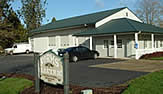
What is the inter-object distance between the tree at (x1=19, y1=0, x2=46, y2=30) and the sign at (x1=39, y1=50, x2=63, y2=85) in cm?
4643

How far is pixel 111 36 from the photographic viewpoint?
20891 millimetres

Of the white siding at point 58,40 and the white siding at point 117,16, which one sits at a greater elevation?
the white siding at point 117,16

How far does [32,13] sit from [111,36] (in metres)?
35.8

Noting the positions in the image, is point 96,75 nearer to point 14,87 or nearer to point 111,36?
point 14,87

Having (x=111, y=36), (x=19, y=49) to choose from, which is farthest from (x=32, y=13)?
(x=111, y=36)

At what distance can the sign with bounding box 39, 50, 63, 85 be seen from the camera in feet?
19.2

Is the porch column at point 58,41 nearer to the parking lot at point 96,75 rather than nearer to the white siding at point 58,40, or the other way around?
the white siding at point 58,40

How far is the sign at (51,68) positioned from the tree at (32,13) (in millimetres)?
46430

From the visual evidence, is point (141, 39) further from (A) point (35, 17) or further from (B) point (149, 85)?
(A) point (35, 17)

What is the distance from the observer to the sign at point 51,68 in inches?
230

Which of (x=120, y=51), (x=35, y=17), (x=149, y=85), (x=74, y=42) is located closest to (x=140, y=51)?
(x=120, y=51)

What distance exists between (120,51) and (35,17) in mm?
36740

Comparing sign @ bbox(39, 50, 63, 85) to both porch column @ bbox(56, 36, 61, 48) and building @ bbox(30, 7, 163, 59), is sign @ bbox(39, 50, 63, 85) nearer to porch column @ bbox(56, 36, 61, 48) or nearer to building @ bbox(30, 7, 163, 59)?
building @ bbox(30, 7, 163, 59)

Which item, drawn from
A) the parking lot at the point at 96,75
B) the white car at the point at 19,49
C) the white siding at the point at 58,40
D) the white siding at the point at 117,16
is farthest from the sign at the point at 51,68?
the white car at the point at 19,49
